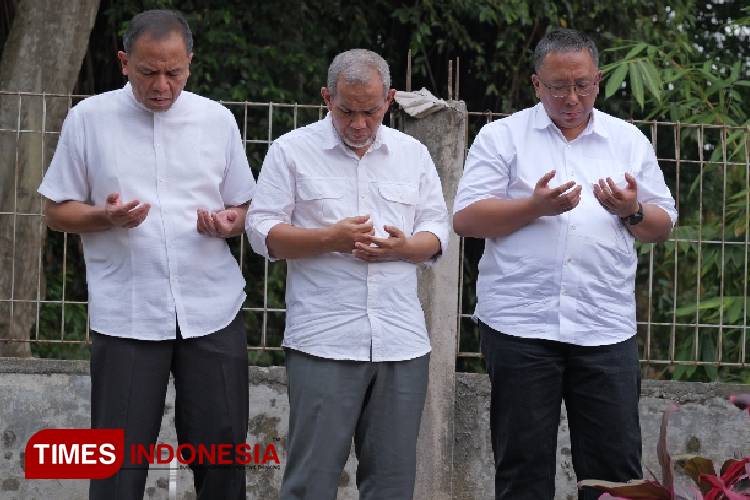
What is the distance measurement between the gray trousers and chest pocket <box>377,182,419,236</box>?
1.37 ft

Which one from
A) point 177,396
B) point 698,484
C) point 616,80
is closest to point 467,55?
point 616,80

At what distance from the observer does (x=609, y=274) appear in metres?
4.00

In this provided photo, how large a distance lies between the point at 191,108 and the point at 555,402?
4.73ft

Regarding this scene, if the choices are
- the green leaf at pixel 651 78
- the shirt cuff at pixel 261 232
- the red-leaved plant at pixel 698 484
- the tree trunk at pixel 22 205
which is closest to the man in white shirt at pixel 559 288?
the shirt cuff at pixel 261 232

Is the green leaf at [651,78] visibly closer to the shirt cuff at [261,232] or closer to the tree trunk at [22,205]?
the tree trunk at [22,205]

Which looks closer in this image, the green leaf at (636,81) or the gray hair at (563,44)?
the gray hair at (563,44)

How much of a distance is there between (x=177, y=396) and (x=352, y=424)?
538 millimetres

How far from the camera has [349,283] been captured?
12.7ft

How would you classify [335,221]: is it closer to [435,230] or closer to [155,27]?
[435,230]

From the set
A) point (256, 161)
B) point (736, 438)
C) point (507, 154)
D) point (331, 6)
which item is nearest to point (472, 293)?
point (256, 161)

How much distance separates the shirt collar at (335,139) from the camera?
12.8 feet

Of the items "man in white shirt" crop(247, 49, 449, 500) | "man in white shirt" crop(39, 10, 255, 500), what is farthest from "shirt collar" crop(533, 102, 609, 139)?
"man in white shirt" crop(39, 10, 255, 500)

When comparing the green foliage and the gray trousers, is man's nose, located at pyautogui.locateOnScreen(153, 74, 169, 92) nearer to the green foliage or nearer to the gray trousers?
the gray trousers

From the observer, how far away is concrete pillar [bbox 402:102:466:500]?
17.5 feet
